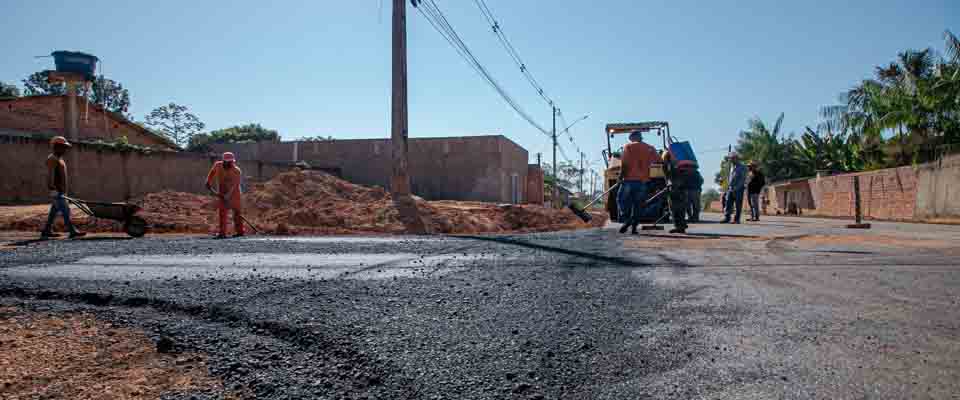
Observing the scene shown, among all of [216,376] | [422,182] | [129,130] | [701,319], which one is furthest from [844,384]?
[129,130]

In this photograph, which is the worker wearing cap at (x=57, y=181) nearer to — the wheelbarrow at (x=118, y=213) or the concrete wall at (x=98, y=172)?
the wheelbarrow at (x=118, y=213)

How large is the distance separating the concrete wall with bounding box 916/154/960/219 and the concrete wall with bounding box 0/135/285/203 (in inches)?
945

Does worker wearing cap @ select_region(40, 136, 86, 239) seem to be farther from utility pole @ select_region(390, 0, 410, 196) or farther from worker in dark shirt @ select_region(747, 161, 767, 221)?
worker in dark shirt @ select_region(747, 161, 767, 221)

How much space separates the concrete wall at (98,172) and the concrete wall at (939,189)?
78.7ft

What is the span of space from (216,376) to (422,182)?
27.1m

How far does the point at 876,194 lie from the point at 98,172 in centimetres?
2704

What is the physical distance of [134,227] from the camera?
930 centimetres

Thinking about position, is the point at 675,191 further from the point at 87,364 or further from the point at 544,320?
the point at 87,364

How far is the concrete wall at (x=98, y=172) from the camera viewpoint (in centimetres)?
1598

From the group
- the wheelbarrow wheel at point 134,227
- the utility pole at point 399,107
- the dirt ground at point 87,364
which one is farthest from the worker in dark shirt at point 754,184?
the dirt ground at point 87,364

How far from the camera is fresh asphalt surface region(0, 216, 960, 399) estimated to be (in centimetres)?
199

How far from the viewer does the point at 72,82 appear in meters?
22.1

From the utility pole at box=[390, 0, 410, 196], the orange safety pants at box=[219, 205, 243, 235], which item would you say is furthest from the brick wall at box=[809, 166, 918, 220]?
the orange safety pants at box=[219, 205, 243, 235]

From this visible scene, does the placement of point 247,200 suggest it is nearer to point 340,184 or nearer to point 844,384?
point 340,184
